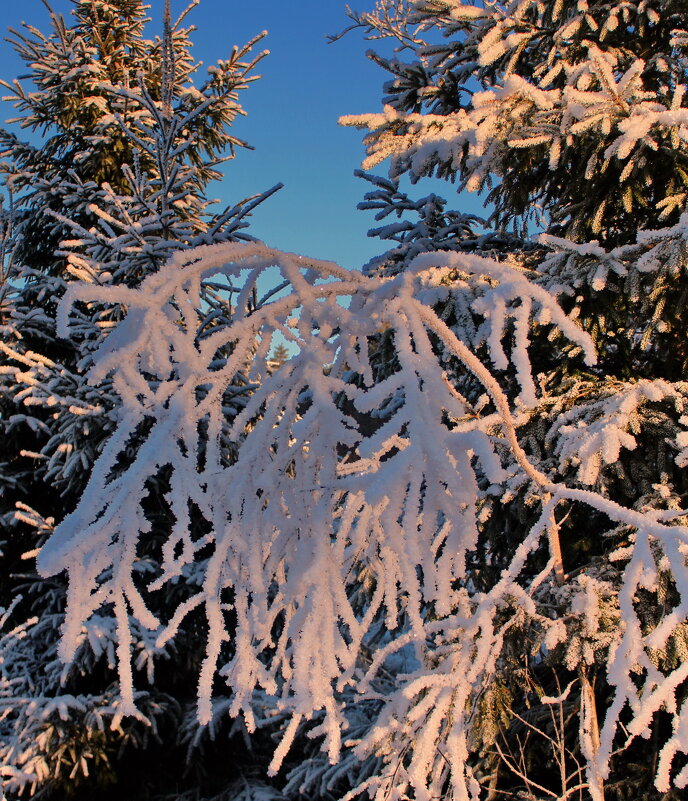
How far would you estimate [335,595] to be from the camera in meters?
1.24

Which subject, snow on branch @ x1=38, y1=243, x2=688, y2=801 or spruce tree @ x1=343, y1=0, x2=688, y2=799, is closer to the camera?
snow on branch @ x1=38, y1=243, x2=688, y2=801

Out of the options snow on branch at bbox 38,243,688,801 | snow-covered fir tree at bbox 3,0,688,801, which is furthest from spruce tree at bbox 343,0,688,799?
snow on branch at bbox 38,243,688,801

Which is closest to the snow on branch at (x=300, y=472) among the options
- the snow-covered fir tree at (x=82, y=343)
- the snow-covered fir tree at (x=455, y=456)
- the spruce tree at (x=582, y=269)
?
the snow-covered fir tree at (x=455, y=456)

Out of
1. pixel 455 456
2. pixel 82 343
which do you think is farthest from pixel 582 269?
pixel 82 343

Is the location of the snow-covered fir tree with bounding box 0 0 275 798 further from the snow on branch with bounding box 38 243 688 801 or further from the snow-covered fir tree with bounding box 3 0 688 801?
the snow on branch with bounding box 38 243 688 801

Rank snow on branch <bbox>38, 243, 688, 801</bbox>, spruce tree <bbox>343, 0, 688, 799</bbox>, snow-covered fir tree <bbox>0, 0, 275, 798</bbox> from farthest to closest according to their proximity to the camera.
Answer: snow-covered fir tree <bbox>0, 0, 275, 798</bbox>
spruce tree <bbox>343, 0, 688, 799</bbox>
snow on branch <bbox>38, 243, 688, 801</bbox>

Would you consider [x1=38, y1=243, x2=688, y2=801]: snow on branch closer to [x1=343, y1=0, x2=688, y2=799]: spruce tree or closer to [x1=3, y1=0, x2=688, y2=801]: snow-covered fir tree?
[x1=3, y1=0, x2=688, y2=801]: snow-covered fir tree

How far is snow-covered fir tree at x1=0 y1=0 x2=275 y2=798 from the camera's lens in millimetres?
5145

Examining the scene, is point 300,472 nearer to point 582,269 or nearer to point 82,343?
point 582,269

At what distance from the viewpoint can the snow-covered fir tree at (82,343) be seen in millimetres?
5145

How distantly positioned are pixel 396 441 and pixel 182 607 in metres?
0.70

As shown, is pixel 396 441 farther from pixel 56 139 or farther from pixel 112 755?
pixel 56 139

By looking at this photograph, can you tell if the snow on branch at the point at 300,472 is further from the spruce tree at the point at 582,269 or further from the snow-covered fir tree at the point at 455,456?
the spruce tree at the point at 582,269

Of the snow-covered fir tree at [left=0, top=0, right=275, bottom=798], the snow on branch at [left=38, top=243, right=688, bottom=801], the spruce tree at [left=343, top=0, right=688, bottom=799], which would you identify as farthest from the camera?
the snow-covered fir tree at [left=0, top=0, right=275, bottom=798]
